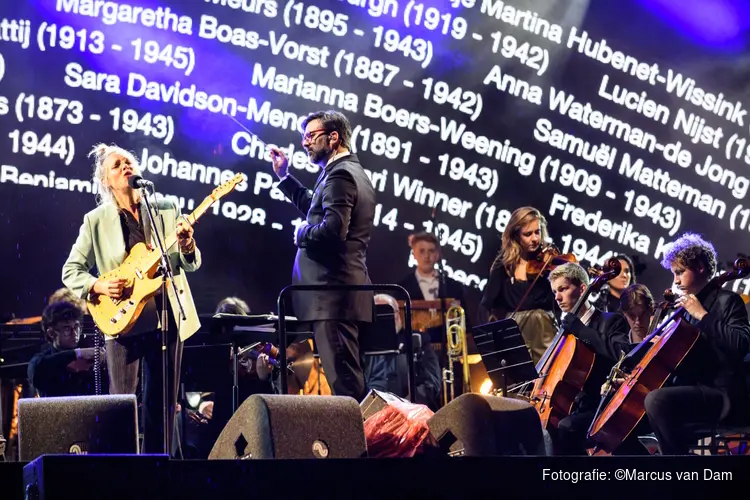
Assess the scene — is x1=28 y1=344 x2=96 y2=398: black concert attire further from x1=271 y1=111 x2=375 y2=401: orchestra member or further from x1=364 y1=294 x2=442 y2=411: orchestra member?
x1=364 y1=294 x2=442 y2=411: orchestra member

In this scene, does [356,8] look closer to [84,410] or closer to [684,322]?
[684,322]

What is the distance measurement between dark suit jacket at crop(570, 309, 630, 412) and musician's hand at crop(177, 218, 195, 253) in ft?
6.77

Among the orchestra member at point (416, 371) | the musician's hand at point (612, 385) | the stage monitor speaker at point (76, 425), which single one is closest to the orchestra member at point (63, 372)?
the orchestra member at point (416, 371)

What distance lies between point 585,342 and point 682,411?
656mm

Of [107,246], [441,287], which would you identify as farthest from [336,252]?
[441,287]

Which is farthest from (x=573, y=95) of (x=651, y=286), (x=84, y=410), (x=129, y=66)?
(x=84, y=410)

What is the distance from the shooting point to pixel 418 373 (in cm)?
772

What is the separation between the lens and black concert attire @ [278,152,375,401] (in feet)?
17.0

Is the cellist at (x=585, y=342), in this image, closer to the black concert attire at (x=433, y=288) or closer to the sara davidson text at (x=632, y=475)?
the black concert attire at (x=433, y=288)

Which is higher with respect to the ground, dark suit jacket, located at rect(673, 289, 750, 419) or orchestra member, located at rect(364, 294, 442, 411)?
dark suit jacket, located at rect(673, 289, 750, 419)

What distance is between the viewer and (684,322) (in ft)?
17.1

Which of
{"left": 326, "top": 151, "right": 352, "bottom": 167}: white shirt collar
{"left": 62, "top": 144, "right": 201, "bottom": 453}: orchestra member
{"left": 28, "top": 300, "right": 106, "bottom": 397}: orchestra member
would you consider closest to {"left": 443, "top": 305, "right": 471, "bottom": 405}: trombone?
{"left": 326, "top": 151, "right": 352, "bottom": 167}: white shirt collar

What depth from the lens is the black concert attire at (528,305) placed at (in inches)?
254

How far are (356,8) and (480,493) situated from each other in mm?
6644
